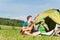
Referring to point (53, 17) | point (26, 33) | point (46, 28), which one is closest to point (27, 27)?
point (26, 33)

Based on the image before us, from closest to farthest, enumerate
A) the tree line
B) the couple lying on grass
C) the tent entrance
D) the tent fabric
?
the couple lying on grass, the tent fabric, the tent entrance, the tree line

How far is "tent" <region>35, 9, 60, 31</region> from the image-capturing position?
→ 44.6ft

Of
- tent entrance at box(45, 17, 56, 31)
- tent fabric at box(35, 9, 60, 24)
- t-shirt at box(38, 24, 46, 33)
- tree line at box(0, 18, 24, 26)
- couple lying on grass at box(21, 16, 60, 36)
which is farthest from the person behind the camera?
tree line at box(0, 18, 24, 26)

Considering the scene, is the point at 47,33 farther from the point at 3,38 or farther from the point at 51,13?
the point at 3,38

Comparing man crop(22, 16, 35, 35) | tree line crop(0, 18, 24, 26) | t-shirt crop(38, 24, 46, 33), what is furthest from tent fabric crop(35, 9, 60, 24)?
tree line crop(0, 18, 24, 26)

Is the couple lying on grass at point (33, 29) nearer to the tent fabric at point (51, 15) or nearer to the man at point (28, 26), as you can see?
the man at point (28, 26)

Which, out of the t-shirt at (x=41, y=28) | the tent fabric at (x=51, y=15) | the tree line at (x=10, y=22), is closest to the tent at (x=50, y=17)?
the tent fabric at (x=51, y=15)

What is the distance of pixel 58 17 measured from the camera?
13602 millimetres

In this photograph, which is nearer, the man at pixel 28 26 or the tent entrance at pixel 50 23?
the man at pixel 28 26

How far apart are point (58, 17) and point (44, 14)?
84cm

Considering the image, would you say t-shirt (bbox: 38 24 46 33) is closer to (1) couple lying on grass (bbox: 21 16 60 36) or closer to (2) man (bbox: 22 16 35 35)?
(1) couple lying on grass (bbox: 21 16 60 36)

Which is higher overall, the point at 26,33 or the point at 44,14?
the point at 44,14

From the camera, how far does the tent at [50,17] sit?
44.6ft

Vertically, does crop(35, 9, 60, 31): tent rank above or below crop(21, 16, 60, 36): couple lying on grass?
above
